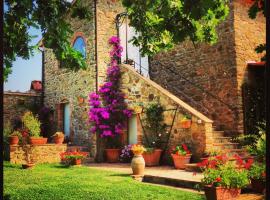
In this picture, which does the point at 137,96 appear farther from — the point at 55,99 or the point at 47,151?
the point at 55,99

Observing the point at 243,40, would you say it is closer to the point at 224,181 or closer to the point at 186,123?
the point at 186,123

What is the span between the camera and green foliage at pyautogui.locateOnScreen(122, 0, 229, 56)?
3369 mm

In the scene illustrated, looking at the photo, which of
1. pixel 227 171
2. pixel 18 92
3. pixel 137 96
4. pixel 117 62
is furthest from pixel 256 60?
pixel 18 92

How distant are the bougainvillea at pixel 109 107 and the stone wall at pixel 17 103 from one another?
5176mm

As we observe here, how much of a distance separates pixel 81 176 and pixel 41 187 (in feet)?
5.27

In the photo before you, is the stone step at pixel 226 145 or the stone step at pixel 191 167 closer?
the stone step at pixel 191 167

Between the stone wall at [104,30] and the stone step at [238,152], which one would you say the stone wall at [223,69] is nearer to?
the stone step at [238,152]

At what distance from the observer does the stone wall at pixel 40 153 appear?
1125 centimetres

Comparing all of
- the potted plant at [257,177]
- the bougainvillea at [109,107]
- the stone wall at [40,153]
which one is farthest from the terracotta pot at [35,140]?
the potted plant at [257,177]

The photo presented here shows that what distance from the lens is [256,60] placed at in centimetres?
1148

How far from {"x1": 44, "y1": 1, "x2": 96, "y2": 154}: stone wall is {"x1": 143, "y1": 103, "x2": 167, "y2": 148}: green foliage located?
2.50 meters

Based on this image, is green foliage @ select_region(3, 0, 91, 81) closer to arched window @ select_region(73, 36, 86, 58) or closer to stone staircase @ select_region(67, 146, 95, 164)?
stone staircase @ select_region(67, 146, 95, 164)

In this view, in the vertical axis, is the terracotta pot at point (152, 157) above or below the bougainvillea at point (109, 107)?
below

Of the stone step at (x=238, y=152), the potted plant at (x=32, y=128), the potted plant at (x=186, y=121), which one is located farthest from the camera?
the potted plant at (x=32, y=128)
